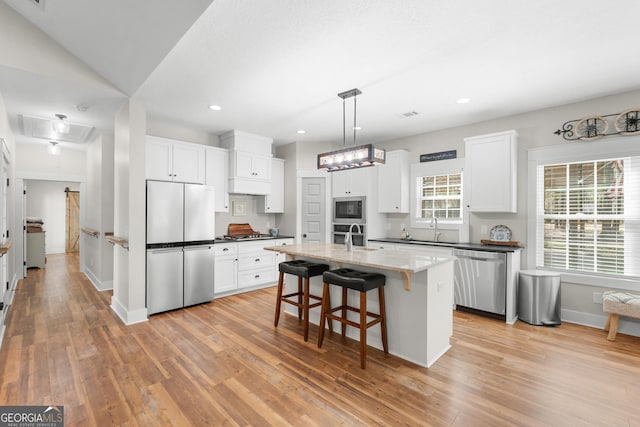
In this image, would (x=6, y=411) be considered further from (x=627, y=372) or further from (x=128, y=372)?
(x=627, y=372)

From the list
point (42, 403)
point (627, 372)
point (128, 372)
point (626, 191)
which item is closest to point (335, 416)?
point (128, 372)

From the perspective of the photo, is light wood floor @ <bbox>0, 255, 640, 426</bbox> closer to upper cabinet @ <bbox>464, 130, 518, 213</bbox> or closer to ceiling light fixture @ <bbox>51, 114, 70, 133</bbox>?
upper cabinet @ <bbox>464, 130, 518, 213</bbox>

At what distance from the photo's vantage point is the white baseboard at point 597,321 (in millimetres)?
3242

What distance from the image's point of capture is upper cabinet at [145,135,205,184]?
4207mm

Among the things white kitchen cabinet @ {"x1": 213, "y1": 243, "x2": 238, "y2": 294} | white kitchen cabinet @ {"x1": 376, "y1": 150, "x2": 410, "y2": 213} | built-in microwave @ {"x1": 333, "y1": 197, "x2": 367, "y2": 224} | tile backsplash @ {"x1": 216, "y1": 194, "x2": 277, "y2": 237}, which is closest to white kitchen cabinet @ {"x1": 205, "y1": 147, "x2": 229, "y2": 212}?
tile backsplash @ {"x1": 216, "y1": 194, "x2": 277, "y2": 237}

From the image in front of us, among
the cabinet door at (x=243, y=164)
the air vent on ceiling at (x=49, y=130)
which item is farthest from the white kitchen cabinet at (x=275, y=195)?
the air vent on ceiling at (x=49, y=130)

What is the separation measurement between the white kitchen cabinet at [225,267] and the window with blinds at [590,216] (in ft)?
14.1

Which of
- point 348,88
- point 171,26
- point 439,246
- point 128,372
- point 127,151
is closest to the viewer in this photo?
point 171,26

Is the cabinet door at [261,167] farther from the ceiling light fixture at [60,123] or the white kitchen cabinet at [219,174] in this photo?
the ceiling light fixture at [60,123]

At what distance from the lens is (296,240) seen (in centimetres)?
563

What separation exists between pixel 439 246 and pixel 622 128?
93.0 inches

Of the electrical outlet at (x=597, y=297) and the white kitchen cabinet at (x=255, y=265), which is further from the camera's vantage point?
the white kitchen cabinet at (x=255, y=265)

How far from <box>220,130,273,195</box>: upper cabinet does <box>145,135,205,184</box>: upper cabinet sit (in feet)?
1.62

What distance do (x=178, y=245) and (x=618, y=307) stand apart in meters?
5.04
